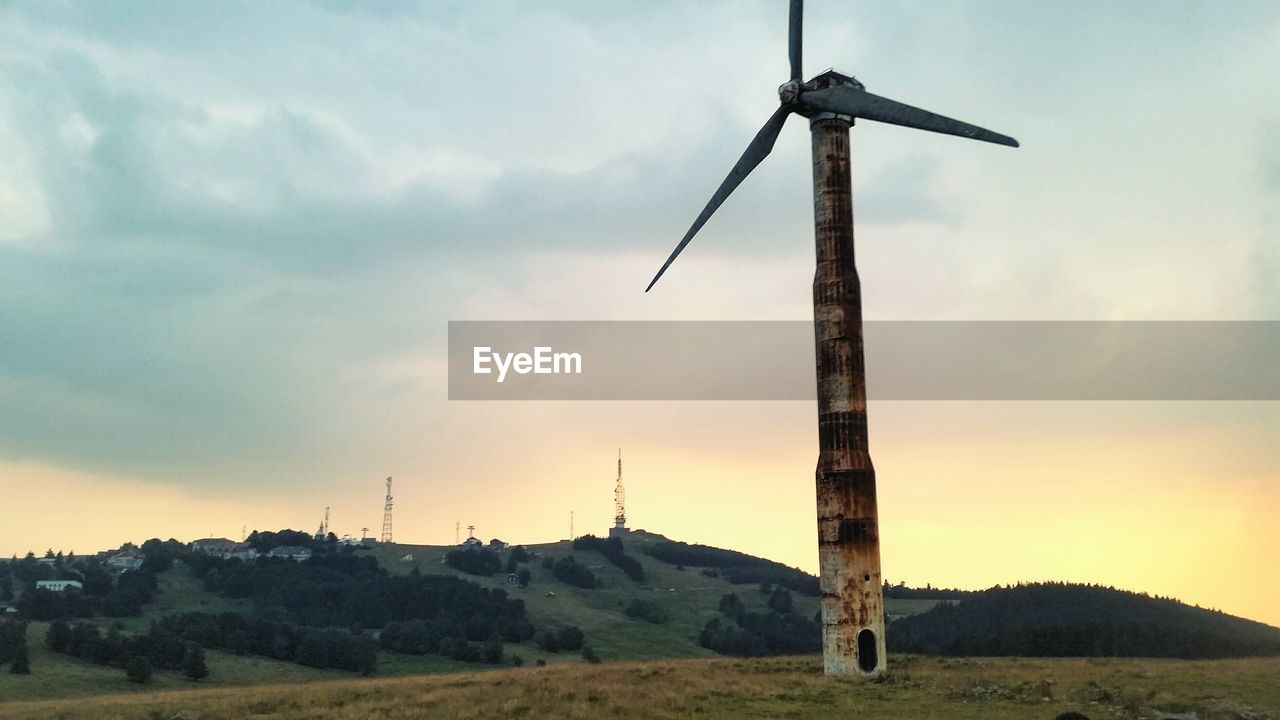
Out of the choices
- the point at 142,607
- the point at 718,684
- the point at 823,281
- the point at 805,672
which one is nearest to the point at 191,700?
the point at 718,684

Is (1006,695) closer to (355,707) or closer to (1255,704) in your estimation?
(1255,704)

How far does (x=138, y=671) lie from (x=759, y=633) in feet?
355

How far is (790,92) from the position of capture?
53.4 m

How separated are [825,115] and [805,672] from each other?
28793 mm

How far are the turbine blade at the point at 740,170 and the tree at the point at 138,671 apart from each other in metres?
63.4

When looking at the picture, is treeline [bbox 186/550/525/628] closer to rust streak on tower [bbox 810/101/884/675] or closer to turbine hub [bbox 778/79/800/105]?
rust streak on tower [bbox 810/101/884/675]

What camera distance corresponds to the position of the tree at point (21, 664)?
285 ft

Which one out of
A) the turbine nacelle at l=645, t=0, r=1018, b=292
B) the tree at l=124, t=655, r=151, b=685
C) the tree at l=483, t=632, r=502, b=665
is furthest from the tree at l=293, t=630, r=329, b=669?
the turbine nacelle at l=645, t=0, r=1018, b=292

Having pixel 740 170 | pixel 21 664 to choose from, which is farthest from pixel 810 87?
pixel 21 664

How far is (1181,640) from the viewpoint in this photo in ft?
337

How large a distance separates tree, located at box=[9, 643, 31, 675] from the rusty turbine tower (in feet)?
241

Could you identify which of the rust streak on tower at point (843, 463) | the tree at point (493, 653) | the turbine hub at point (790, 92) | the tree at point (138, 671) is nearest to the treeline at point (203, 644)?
the tree at point (138, 671)

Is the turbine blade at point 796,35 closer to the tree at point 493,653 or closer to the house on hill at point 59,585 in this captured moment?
the tree at point 493,653

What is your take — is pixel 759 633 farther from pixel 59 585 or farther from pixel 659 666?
pixel 59 585
